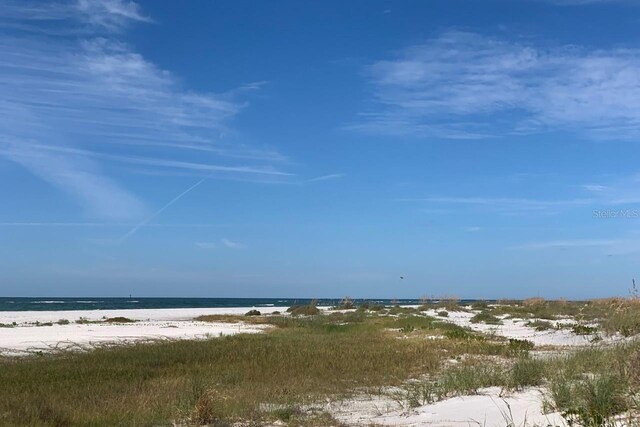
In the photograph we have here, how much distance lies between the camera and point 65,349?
1897cm

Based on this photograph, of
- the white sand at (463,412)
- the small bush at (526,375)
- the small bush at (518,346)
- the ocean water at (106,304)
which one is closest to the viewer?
the white sand at (463,412)

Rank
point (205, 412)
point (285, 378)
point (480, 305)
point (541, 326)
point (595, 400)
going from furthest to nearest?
1. point (480, 305)
2. point (541, 326)
3. point (285, 378)
4. point (205, 412)
5. point (595, 400)

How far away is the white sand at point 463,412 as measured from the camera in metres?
7.90

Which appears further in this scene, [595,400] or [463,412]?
[463,412]

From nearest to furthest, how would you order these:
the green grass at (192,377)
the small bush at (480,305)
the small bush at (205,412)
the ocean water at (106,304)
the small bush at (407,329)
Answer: the small bush at (205,412) → the green grass at (192,377) → the small bush at (407,329) → the small bush at (480,305) → the ocean water at (106,304)

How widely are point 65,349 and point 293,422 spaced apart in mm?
12577

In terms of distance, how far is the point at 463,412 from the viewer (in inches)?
344

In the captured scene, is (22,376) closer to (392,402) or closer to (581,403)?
(392,402)

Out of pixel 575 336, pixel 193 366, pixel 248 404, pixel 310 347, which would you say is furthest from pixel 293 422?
pixel 575 336

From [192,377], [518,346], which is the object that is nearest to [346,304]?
[518,346]

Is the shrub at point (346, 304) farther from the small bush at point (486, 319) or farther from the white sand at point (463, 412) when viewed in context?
the white sand at point (463, 412)

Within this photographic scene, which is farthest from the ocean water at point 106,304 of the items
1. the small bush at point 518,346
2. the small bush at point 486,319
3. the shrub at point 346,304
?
the small bush at point 518,346

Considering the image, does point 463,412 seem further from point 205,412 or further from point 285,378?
point 285,378

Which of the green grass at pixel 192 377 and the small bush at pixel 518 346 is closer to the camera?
the green grass at pixel 192 377
